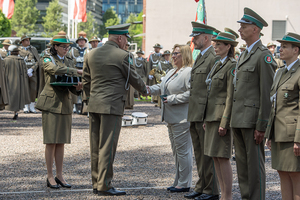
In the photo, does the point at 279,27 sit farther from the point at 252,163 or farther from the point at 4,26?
the point at 252,163

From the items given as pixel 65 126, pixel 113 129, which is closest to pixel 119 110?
pixel 113 129

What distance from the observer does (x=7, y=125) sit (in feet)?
42.4

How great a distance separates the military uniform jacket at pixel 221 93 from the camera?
513 cm

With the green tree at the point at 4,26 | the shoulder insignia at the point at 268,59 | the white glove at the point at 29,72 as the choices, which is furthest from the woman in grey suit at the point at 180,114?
the green tree at the point at 4,26

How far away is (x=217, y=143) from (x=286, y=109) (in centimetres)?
115

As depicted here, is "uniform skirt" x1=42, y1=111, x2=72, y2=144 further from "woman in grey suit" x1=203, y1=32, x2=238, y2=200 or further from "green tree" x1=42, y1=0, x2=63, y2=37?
"green tree" x1=42, y1=0, x2=63, y2=37

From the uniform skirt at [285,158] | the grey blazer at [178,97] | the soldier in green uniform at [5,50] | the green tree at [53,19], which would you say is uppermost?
the green tree at [53,19]

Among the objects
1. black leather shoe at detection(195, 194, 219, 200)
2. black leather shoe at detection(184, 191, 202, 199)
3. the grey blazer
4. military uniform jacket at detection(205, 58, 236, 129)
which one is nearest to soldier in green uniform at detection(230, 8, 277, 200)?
military uniform jacket at detection(205, 58, 236, 129)

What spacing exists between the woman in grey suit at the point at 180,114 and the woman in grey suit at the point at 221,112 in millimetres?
834

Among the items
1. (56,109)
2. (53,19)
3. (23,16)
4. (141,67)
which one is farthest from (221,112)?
(53,19)

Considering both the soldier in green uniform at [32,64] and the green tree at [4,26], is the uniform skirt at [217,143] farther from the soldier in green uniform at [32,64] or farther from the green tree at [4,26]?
the green tree at [4,26]

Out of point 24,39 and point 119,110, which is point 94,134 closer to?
point 119,110

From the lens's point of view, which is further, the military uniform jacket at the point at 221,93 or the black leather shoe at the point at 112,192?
the black leather shoe at the point at 112,192

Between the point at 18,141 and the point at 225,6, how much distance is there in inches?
1036
